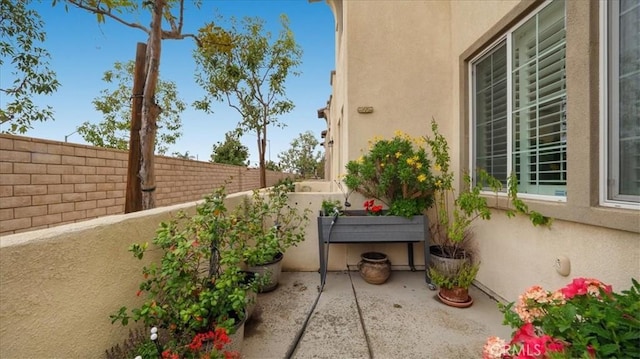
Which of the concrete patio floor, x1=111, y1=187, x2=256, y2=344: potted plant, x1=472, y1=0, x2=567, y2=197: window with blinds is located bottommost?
the concrete patio floor

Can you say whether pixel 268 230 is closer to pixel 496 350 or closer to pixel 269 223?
pixel 269 223

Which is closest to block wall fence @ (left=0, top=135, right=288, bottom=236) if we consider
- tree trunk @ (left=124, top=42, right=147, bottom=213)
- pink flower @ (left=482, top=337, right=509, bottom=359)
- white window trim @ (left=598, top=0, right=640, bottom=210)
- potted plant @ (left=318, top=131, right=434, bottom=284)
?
tree trunk @ (left=124, top=42, right=147, bottom=213)

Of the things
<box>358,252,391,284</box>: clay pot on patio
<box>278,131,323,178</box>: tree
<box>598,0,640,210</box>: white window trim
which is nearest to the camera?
<box>598,0,640,210</box>: white window trim

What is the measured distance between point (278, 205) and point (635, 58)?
144 inches

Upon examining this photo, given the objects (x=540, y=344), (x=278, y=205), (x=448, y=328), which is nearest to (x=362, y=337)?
(x=448, y=328)

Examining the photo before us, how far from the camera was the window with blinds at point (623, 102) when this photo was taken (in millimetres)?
1813

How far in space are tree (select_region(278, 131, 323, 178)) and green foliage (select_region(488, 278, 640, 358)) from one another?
26114 millimetres

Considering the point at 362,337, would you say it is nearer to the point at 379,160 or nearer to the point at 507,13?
the point at 379,160

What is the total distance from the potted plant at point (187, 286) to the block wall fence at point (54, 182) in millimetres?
856

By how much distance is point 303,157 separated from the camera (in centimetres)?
2777

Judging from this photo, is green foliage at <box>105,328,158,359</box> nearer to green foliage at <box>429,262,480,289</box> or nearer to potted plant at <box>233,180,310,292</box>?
potted plant at <box>233,180,310,292</box>

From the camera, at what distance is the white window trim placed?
1.95 metres

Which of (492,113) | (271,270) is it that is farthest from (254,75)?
(492,113)

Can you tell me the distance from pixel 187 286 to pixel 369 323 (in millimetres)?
1905
